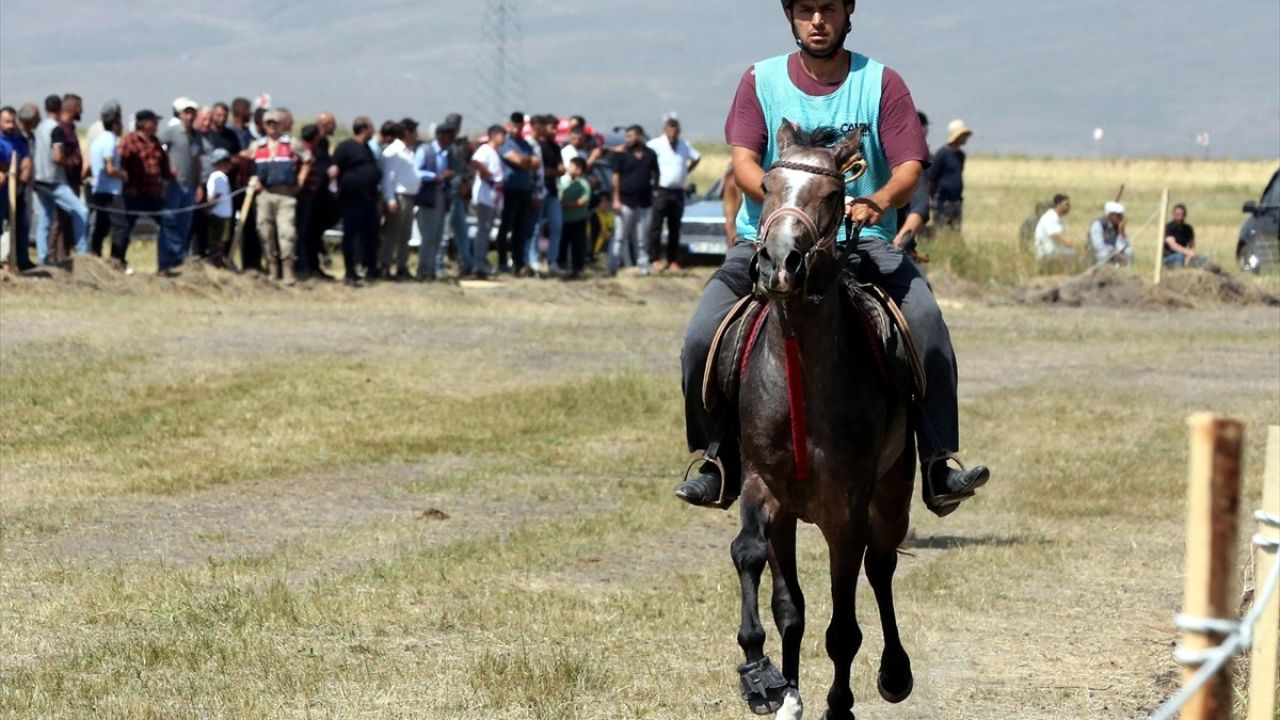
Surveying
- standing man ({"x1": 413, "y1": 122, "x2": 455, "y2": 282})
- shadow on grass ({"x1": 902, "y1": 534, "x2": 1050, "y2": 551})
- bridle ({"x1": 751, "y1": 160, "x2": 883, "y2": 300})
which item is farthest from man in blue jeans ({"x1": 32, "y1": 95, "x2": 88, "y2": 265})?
bridle ({"x1": 751, "y1": 160, "x2": 883, "y2": 300})

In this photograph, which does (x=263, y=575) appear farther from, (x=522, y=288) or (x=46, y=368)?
(x=522, y=288)

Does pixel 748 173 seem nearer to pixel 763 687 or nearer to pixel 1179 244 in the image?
pixel 763 687

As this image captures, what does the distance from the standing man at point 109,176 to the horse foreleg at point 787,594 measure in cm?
1588

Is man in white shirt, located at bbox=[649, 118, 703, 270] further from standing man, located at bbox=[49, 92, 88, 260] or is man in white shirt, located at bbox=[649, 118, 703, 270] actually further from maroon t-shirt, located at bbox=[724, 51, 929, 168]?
maroon t-shirt, located at bbox=[724, 51, 929, 168]

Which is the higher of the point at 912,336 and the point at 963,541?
the point at 912,336

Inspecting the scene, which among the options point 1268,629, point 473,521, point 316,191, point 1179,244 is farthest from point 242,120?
point 1268,629

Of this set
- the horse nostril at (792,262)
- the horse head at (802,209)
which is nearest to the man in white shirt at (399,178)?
the horse head at (802,209)

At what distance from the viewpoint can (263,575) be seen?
1072 cm

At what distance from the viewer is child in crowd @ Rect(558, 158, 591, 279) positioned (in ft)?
94.0

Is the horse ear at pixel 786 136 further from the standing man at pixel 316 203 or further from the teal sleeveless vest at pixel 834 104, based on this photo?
the standing man at pixel 316 203

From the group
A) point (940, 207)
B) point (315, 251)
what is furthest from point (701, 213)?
point (315, 251)

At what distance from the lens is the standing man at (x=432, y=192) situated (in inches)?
1016

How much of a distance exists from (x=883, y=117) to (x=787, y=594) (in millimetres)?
1906

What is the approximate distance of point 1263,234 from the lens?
3450 cm
